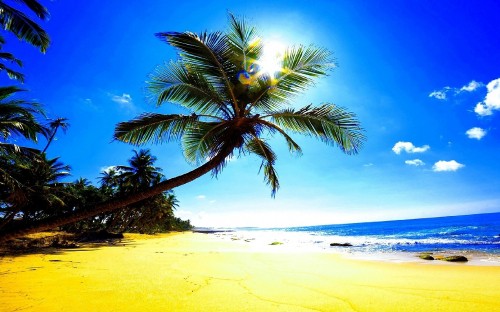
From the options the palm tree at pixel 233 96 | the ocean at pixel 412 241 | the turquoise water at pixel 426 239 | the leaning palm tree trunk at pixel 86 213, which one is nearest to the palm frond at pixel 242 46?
the palm tree at pixel 233 96

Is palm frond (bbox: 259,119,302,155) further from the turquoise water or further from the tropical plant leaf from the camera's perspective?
the turquoise water

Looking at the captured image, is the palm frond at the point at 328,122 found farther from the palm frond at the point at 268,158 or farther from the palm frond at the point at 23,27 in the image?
the palm frond at the point at 23,27

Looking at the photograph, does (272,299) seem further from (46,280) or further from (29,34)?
(29,34)

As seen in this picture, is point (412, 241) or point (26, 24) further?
point (412, 241)

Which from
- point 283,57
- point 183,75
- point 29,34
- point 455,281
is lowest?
point 455,281

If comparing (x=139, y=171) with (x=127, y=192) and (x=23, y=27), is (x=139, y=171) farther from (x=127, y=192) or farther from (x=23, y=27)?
(x=23, y=27)

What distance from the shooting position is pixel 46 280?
5805 mm

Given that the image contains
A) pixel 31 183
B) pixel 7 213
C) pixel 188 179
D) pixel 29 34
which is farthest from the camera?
pixel 7 213

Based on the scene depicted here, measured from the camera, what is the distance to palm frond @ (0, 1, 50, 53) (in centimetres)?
592

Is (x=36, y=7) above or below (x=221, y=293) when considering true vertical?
above

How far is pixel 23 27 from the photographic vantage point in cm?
612

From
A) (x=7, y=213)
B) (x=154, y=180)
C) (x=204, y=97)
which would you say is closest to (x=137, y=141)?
(x=204, y=97)

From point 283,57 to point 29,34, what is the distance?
5964 mm

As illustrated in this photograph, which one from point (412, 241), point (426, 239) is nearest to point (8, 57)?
point (412, 241)
